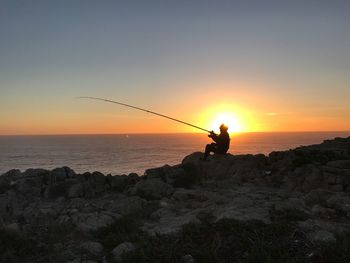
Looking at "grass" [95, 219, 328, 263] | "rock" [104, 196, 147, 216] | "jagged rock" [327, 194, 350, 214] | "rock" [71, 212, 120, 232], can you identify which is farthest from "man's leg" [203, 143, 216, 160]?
"grass" [95, 219, 328, 263]

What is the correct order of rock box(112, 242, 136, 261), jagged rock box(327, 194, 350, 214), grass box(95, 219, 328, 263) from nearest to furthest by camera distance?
1. grass box(95, 219, 328, 263)
2. rock box(112, 242, 136, 261)
3. jagged rock box(327, 194, 350, 214)

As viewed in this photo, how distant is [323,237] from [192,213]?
10.9 ft

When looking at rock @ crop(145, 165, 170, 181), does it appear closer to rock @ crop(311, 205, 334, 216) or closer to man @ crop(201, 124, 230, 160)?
man @ crop(201, 124, 230, 160)

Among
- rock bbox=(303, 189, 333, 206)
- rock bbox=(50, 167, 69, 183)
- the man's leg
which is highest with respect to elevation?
the man's leg

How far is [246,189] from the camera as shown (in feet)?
47.8

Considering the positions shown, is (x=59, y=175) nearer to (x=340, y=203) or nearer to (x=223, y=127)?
(x=223, y=127)

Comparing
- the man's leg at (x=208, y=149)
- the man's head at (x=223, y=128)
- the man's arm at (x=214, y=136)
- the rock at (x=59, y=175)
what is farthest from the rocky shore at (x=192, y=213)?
the man's head at (x=223, y=128)

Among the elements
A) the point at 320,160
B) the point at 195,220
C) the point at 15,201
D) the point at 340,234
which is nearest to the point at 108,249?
the point at 195,220

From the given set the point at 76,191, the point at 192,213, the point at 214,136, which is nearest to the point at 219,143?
the point at 214,136

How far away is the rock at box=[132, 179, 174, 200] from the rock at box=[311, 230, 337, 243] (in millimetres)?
5267

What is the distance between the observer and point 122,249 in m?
9.56

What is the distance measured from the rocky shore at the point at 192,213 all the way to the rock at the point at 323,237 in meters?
0.02

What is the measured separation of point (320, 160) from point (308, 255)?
8.52 metres

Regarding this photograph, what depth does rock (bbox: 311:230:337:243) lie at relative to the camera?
9.20 m
